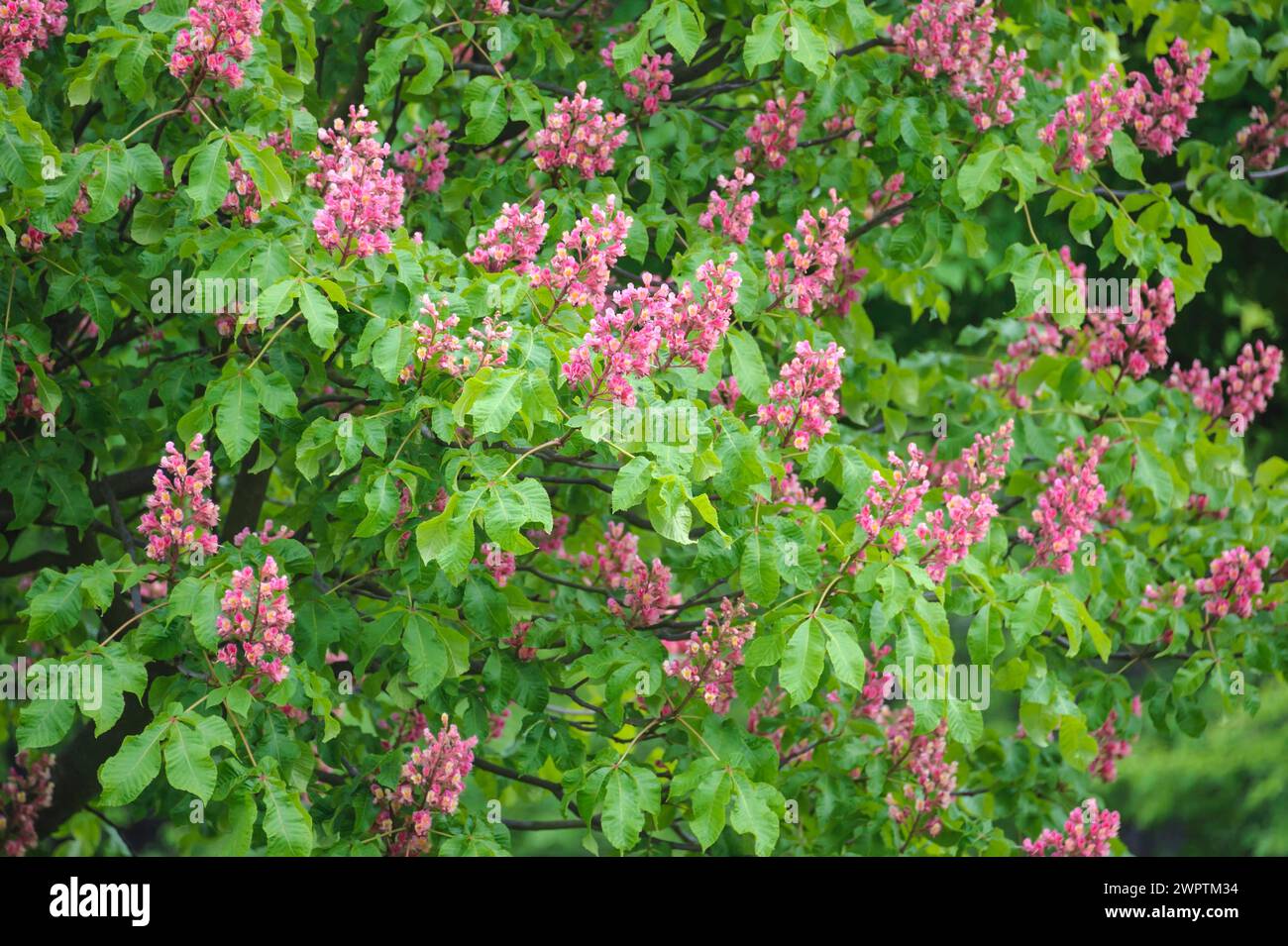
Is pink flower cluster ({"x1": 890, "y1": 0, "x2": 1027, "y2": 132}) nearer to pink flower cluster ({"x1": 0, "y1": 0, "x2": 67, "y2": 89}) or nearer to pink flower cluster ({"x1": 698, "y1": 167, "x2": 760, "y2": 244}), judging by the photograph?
pink flower cluster ({"x1": 698, "y1": 167, "x2": 760, "y2": 244})

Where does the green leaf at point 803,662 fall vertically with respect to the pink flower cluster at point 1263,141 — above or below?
below

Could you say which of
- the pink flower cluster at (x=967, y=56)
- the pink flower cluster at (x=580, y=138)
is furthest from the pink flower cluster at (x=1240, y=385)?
the pink flower cluster at (x=580, y=138)

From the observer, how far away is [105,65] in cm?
445

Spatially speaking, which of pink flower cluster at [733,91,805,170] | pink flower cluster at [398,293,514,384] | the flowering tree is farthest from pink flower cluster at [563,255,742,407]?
pink flower cluster at [733,91,805,170]

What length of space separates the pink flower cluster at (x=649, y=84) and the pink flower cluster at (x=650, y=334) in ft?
3.88

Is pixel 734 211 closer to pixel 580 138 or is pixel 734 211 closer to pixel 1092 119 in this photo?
pixel 580 138

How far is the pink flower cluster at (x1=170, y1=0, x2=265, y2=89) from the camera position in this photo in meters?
4.00

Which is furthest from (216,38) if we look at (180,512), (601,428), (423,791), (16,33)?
(423,791)

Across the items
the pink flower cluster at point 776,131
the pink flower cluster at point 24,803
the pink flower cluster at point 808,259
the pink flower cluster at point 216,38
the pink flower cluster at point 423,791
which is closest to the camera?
the pink flower cluster at point 216,38

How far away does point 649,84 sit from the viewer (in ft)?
16.3

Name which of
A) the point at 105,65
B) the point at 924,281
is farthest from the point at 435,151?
the point at 924,281

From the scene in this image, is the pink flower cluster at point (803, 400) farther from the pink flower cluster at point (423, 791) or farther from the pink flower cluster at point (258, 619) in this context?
the pink flower cluster at point (258, 619)

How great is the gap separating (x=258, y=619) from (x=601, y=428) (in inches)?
41.1

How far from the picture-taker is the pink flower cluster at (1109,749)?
19.2 feet
